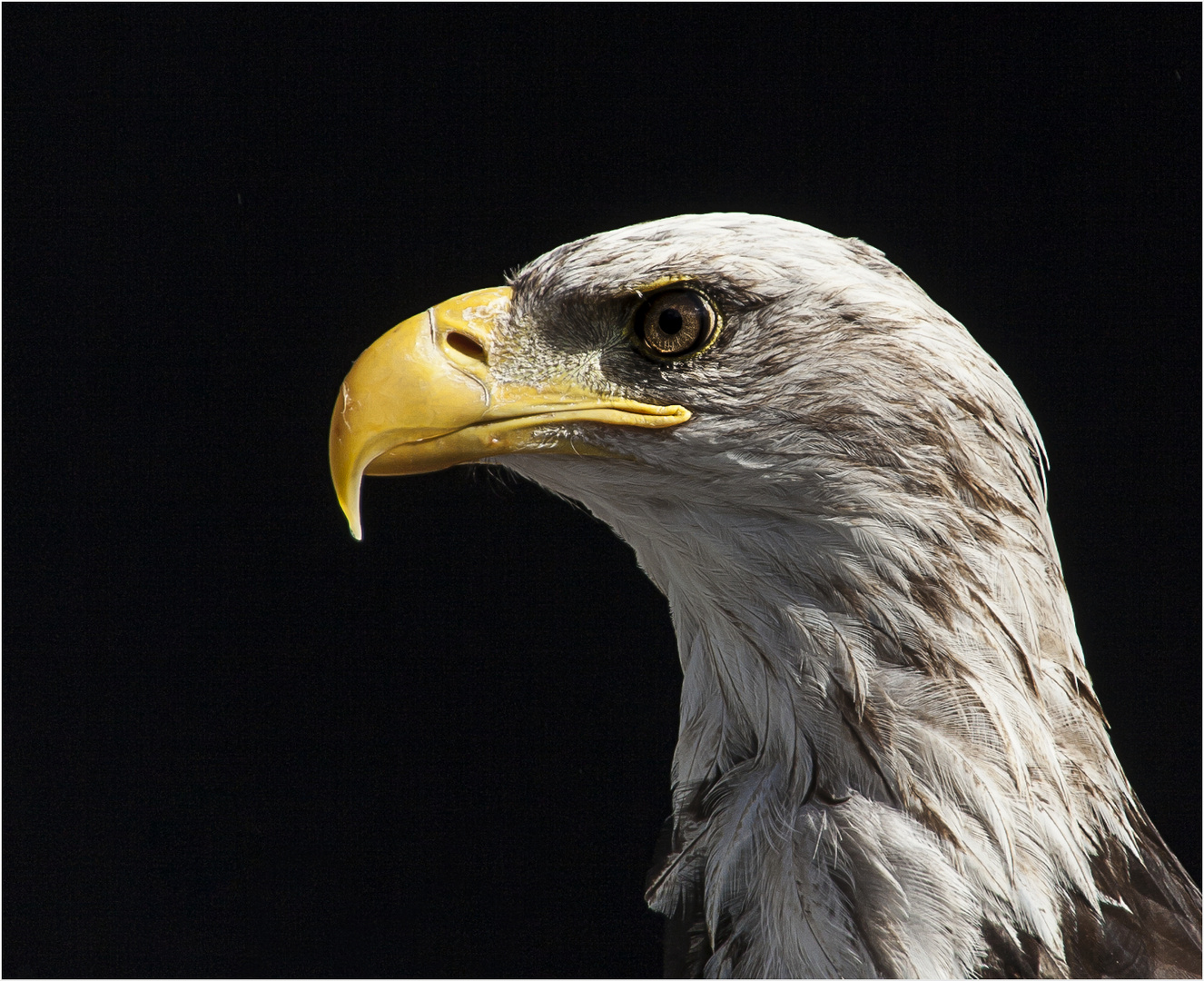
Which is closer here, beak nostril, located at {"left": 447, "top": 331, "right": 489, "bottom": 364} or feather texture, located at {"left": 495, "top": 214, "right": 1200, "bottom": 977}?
feather texture, located at {"left": 495, "top": 214, "right": 1200, "bottom": 977}

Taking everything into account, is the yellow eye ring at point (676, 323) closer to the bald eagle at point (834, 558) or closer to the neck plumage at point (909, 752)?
the bald eagle at point (834, 558)

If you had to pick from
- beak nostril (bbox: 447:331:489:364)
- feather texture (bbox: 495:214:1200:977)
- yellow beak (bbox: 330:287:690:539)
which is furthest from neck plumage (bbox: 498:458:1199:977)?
beak nostril (bbox: 447:331:489:364)

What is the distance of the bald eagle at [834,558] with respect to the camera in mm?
1663

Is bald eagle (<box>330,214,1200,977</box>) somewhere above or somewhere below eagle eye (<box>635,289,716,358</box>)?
below

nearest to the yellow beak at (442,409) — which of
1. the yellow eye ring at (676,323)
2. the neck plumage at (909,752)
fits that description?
the yellow eye ring at (676,323)

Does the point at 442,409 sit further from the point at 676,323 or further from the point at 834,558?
the point at 834,558

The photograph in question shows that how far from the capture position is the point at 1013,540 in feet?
5.65

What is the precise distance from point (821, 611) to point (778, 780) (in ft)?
1.04

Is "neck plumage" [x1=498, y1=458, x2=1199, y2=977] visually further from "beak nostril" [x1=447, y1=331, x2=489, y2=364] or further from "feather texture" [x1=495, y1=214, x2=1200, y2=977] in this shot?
"beak nostril" [x1=447, y1=331, x2=489, y2=364]

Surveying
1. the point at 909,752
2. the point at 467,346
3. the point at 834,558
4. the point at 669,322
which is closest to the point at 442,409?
the point at 467,346

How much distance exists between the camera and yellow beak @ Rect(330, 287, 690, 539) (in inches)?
70.9

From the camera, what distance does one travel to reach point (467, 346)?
1.88m

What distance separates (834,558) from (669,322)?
50cm

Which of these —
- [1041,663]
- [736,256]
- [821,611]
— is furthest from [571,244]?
[1041,663]
